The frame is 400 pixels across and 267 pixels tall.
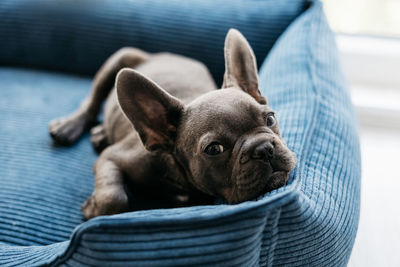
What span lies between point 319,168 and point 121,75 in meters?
0.79

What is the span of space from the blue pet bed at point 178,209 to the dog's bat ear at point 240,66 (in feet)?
0.60

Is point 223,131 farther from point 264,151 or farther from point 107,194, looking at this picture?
point 107,194

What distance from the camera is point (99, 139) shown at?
2.46m

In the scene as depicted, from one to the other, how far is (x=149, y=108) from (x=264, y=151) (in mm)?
498

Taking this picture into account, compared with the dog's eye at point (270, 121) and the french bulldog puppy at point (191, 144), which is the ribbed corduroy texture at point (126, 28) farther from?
the dog's eye at point (270, 121)

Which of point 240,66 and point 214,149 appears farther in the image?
point 240,66

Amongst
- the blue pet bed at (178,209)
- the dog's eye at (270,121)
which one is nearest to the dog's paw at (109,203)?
the blue pet bed at (178,209)

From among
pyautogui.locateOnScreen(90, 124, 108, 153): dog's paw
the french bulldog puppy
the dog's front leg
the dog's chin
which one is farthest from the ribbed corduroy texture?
the dog's chin

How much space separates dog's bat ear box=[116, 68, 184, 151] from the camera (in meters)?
1.58

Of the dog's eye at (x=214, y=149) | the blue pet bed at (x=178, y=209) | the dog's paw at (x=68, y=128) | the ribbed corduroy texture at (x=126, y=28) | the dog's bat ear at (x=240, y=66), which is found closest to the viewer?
the blue pet bed at (x=178, y=209)

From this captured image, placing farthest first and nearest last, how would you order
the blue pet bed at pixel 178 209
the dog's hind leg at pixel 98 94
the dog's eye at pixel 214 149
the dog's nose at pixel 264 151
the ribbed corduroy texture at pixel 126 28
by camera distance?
the ribbed corduroy texture at pixel 126 28
the dog's hind leg at pixel 98 94
the dog's eye at pixel 214 149
the dog's nose at pixel 264 151
the blue pet bed at pixel 178 209

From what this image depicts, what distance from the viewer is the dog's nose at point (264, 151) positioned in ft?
4.76

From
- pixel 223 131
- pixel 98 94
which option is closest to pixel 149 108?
pixel 223 131

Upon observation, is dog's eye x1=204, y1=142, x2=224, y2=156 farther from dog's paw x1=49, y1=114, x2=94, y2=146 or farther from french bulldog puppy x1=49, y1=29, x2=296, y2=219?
dog's paw x1=49, y1=114, x2=94, y2=146
